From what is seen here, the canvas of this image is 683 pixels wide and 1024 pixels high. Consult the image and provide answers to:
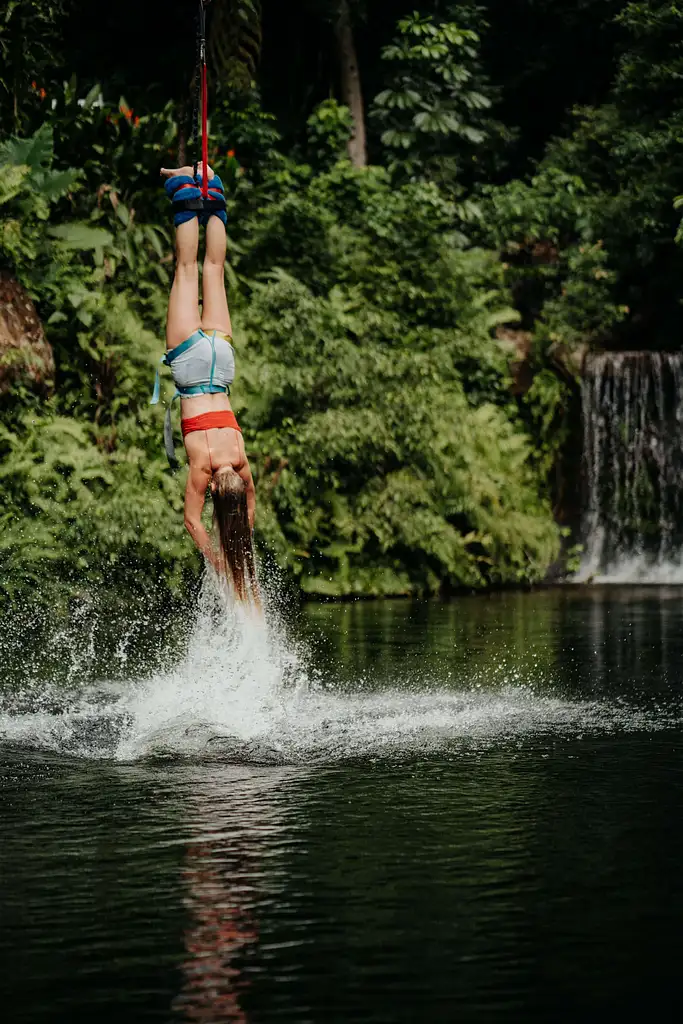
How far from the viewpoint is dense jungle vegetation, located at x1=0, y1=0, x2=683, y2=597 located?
2056 centimetres

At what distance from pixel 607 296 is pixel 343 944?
22.9 meters

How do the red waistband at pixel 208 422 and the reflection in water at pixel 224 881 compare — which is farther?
the red waistband at pixel 208 422

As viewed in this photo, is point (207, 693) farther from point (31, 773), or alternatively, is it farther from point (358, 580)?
point (358, 580)

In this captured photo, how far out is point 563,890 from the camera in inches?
266

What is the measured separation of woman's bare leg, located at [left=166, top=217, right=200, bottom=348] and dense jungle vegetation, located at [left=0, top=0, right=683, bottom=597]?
712 cm

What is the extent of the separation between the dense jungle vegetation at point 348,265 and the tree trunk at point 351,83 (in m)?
0.05

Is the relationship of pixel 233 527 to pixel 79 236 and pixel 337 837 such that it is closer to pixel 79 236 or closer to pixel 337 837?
pixel 337 837

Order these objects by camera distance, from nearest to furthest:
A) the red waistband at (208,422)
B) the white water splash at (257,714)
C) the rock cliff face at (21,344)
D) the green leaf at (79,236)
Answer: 1. the white water splash at (257,714)
2. the red waistband at (208,422)
3. the rock cliff face at (21,344)
4. the green leaf at (79,236)

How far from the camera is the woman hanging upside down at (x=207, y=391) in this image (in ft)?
36.4

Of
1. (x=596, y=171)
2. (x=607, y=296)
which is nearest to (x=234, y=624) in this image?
(x=607, y=296)

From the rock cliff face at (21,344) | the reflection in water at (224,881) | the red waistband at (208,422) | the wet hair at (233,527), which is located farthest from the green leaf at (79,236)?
the reflection in water at (224,881)

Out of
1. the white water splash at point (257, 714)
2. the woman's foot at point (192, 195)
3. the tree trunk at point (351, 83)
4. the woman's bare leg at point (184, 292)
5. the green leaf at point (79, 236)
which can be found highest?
the tree trunk at point (351, 83)

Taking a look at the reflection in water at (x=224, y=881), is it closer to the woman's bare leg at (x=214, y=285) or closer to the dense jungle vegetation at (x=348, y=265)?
the woman's bare leg at (x=214, y=285)

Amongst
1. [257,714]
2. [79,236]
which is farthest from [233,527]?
Answer: [79,236]
